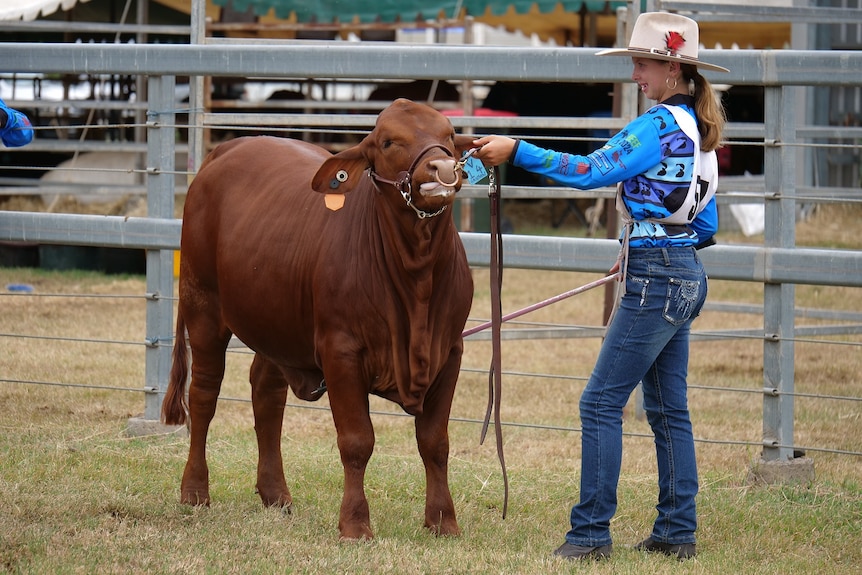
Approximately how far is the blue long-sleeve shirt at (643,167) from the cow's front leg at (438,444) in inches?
34.8

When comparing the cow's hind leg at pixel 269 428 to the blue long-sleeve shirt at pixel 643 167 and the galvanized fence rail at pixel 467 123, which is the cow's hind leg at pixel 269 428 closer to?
the galvanized fence rail at pixel 467 123

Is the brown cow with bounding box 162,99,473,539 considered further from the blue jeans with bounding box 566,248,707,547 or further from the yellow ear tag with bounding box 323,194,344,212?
the blue jeans with bounding box 566,248,707,547

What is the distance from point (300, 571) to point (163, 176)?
274 centimetres

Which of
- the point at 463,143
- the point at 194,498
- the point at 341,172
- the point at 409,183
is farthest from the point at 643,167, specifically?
the point at 194,498

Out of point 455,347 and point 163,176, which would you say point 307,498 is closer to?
point 455,347

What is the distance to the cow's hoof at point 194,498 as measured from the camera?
4875 mm

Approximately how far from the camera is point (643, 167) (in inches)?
153

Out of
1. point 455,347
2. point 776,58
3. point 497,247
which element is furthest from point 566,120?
point 455,347

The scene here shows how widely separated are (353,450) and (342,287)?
60 centimetres

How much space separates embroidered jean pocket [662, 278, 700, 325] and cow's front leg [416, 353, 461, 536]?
2.77ft

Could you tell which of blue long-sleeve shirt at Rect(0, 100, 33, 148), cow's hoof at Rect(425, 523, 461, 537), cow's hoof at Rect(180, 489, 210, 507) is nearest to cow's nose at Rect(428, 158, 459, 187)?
cow's hoof at Rect(425, 523, 461, 537)

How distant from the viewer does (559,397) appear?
7277 millimetres

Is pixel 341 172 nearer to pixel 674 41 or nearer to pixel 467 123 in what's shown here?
pixel 674 41

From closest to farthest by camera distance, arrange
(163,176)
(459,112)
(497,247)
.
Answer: (497,247)
(163,176)
(459,112)
